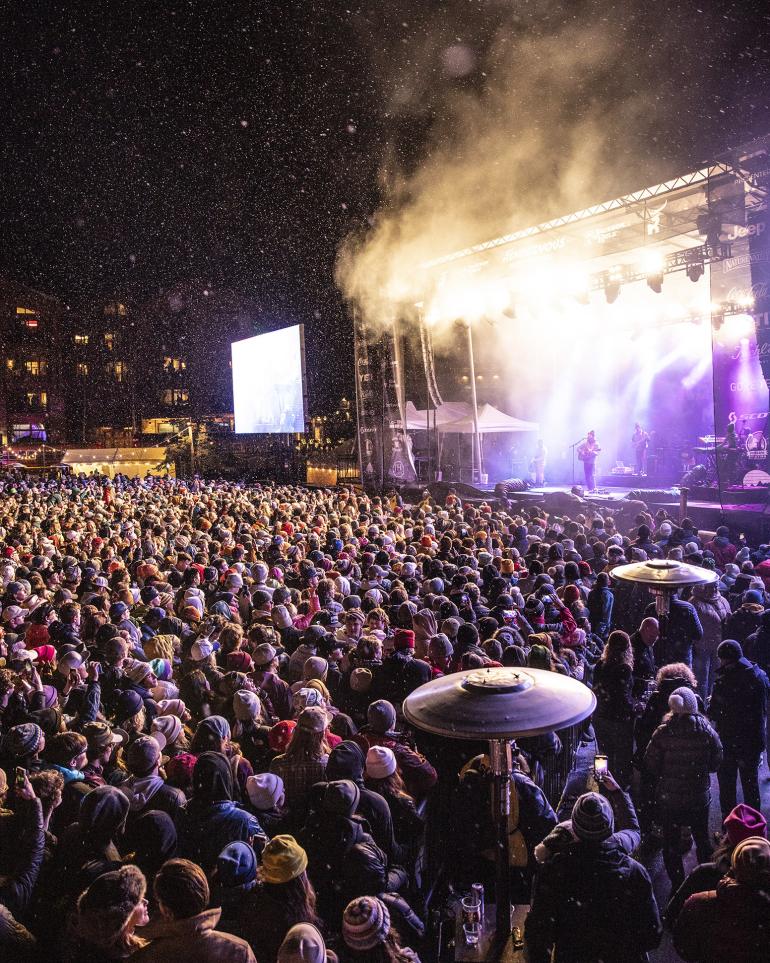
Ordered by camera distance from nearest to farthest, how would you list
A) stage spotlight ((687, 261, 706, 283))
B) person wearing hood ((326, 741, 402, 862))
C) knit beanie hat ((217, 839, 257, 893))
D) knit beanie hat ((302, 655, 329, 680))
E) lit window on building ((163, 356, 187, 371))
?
knit beanie hat ((217, 839, 257, 893))
person wearing hood ((326, 741, 402, 862))
knit beanie hat ((302, 655, 329, 680))
stage spotlight ((687, 261, 706, 283))
lit window on building ((163, 356, 187, 371))

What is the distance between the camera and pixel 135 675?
514cm

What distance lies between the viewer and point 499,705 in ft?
8.17

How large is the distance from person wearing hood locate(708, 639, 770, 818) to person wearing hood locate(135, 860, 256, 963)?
12.0 ft

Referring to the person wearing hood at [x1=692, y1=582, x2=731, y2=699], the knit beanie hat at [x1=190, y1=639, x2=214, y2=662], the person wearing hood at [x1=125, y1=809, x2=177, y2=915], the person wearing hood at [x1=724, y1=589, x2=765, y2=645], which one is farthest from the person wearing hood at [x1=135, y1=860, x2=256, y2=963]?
the person wearing hood at [x1=692, y1=582, x2=731, y2=699]

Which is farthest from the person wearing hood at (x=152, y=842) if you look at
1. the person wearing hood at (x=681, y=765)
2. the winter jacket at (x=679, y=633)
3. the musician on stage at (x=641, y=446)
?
the musician on stage at (x=641, y=446)

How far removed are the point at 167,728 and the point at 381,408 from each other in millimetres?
18316

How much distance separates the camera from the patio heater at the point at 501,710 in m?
2.38

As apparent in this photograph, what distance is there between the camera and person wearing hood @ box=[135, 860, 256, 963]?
2.39m

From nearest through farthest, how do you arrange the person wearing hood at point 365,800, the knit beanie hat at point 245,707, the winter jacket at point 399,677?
the person wearing hood at point 365,800
the knit beanie hat at point 245,707
the winter jacket at point 399,677

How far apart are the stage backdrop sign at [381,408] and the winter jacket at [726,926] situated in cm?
1954

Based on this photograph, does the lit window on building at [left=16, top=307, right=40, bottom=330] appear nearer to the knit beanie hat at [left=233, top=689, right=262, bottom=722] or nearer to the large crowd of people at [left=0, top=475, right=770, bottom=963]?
the large crowd of people at [left=0, top=475, right=770, bottom=963]

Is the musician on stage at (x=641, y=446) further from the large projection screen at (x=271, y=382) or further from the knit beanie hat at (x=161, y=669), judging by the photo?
the knit beanie hat at (x=161, y=669)

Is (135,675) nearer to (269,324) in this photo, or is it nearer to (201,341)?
(269,324)

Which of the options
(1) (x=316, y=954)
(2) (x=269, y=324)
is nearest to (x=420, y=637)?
(1) (x=316, y=954)
